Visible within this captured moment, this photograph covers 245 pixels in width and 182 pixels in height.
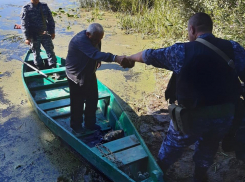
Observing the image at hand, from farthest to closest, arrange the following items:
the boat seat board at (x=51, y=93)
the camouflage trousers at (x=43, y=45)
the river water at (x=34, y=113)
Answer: the camouflage trousers at (x=43, y=45), the boat seat board at (x=51, y=93), the river water at (x=34, y=113)

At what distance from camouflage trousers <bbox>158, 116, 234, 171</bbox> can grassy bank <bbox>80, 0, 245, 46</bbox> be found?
3.33 m

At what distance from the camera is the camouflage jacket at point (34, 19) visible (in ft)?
18.7

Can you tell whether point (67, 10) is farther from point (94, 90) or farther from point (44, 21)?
point (94, 90)

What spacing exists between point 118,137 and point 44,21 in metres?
3.50

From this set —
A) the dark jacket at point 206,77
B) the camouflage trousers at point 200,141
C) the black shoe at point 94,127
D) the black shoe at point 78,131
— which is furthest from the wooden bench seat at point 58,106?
the dark jacket at point 206,77

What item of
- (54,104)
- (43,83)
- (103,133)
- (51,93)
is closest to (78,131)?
(103,133)

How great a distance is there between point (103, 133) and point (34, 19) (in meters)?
3.18

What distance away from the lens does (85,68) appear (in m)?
3.55

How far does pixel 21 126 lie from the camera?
4945 mm

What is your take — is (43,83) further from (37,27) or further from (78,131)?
(78,131)

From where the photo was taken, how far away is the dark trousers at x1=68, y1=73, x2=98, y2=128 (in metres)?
3.74

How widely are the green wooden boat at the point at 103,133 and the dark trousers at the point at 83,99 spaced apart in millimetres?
245

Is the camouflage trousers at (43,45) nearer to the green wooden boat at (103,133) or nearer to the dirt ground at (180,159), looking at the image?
the green wooden boat at (103,133)

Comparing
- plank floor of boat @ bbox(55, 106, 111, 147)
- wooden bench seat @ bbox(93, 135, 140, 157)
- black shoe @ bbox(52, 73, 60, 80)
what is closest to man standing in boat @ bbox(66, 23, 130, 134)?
plank floor of boat @ bbox(55, 106, 111, 147)
